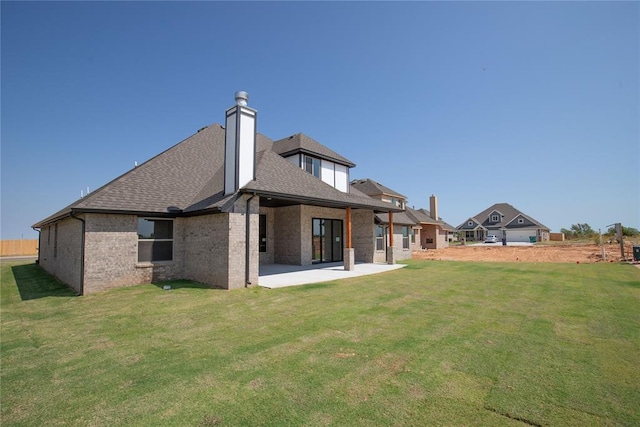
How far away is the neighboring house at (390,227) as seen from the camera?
21203mm

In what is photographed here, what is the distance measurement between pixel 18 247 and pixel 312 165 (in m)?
42.7

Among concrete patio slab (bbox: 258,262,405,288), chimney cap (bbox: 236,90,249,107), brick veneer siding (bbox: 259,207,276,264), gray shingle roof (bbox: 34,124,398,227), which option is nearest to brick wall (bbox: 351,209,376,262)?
gray shingle roof (bbox: 34,124,398,227)

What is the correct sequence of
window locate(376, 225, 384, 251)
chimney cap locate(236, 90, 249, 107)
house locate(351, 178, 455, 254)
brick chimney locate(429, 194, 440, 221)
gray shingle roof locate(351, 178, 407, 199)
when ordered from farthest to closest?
brick chimney locate(429, 194, 440, 221) < gray shingle roof locate(351, 178, 407, 199) < house locate(351, 178, 455, 254) < window locate(376, 225, 384, 251) < chimney cap locate(236, 90, 249, 107)

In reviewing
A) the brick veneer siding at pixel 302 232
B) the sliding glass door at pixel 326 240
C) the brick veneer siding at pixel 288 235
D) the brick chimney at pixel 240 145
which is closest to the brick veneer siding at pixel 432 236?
the brick veneer siding at pixel 302 232

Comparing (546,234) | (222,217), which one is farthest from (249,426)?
(546,234)

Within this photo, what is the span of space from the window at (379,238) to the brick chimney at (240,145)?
1220cm

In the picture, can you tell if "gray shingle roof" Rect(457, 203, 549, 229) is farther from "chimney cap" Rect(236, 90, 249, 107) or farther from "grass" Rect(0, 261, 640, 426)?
"chimney cap" Rect(236, 90, 249, 107)

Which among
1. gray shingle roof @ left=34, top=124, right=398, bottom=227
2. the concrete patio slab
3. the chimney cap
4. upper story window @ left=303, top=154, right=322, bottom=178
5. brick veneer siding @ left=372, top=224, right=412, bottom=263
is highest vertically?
the chimney cap

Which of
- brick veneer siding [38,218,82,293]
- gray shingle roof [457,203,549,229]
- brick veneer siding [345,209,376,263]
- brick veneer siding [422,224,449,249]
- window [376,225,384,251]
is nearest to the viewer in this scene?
brick veneer siding [38,218,82,293]

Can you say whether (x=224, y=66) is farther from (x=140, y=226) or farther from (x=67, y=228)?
(x=67, y=228)

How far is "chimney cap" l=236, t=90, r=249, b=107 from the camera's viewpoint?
1158 centimetres

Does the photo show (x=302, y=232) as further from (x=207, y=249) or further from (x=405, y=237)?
(x=405, y=237)

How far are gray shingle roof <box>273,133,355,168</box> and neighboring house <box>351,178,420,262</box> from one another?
14.4 feet

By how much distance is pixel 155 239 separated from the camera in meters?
12.0
